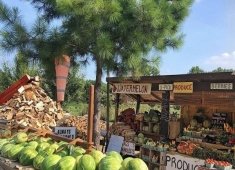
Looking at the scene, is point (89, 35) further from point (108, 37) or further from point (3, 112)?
point (3, 112)

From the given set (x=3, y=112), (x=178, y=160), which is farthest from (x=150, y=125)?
(x=3, y=112)

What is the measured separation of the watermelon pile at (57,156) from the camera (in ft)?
12.1

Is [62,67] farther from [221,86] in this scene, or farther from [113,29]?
[221,86]

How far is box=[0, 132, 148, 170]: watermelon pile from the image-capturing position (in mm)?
3689

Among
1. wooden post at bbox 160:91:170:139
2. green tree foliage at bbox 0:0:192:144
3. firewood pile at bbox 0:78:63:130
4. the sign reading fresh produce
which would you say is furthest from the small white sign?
firewood pile at bbox 0:78:63:130

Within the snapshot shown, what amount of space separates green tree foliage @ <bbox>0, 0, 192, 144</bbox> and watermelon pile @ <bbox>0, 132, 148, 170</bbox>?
18.8 ft

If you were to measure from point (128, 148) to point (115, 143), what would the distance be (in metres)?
0.61

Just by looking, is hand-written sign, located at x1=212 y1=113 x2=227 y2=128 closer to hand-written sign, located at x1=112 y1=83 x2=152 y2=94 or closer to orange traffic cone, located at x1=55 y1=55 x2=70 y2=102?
hand-written sign, located at x1=112 y1=83 x2=152 y2=94

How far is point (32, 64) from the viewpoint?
40.4 feet

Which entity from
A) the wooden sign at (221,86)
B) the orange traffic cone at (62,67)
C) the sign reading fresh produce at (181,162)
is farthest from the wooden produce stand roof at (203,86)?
the sign reading fresh produce at (181,162)

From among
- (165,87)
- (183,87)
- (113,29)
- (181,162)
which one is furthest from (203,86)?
(113,29)

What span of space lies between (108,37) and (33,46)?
2.36 metres

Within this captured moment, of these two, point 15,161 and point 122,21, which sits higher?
point 122,21

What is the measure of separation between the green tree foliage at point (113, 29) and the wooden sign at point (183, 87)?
4.42 feet
